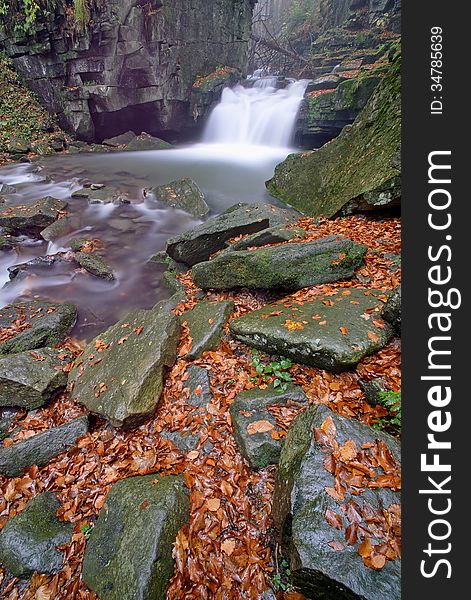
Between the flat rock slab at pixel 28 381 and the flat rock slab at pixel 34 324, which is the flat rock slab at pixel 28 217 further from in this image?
the flat rock slab at pixel 28 381

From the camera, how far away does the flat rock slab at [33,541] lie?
2.59m

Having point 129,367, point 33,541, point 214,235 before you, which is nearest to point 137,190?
point 214,235

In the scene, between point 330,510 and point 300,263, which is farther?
point 300,263

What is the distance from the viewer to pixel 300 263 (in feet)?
14.8

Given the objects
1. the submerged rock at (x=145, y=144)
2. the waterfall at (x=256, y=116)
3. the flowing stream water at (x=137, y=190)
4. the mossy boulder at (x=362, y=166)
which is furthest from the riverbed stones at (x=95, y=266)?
the waterfall at (x=256, y=116)

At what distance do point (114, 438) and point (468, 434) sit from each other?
10.5ft

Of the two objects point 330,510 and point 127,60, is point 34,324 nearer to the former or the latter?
point 330,510

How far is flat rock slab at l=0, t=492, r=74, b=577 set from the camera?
2.59 m

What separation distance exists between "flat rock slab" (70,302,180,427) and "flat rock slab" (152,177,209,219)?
5.71 m

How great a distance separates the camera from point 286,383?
131 inches

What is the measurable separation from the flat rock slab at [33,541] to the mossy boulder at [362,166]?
246 inches

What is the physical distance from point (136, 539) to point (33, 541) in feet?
3.50

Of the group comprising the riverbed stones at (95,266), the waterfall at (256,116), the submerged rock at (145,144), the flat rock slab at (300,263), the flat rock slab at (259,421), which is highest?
the waterfall at (256,116)

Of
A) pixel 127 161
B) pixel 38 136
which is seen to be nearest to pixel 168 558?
pixel 127 161
